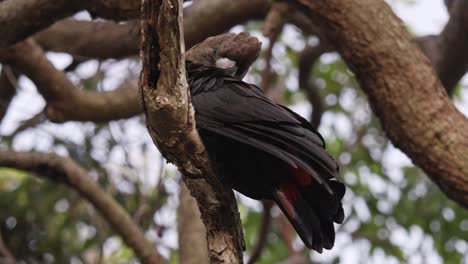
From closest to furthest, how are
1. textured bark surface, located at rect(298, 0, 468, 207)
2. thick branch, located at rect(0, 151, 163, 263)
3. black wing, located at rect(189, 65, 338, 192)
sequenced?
1. black wing, located at rect(189, 65, 338, 192)
2. textured bark surface, located at rect(298, 0, 468, 207)
3. thick branch, located at rect(0, 151, 163, 263)

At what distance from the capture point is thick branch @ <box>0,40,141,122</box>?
473 cm

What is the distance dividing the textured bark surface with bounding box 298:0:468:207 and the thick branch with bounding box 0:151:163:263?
5.64 ft

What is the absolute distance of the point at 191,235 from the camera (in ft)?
15.5

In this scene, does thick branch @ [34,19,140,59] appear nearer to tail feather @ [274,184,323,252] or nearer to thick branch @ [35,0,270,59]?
thick branch @ [35,0,270,59]

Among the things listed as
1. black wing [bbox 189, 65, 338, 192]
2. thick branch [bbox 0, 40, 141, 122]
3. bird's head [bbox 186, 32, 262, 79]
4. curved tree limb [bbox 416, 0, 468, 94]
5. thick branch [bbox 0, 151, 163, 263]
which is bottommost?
thick branch [bbox 0, 151, 163, 263]

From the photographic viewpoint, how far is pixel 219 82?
299cm

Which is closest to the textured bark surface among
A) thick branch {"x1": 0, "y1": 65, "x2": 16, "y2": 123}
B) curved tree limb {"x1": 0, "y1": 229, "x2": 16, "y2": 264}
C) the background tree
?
the background tree

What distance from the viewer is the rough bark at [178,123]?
2414mm

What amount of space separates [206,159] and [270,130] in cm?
25

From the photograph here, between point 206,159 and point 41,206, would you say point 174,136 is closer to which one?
point 206,159

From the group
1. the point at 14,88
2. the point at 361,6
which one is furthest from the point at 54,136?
the point at 361,6

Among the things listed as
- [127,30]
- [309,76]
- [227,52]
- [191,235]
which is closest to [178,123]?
[227,52]

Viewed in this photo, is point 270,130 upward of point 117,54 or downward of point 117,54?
upward

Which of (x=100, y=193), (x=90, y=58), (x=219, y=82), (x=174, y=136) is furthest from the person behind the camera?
(x=90, y=58)
